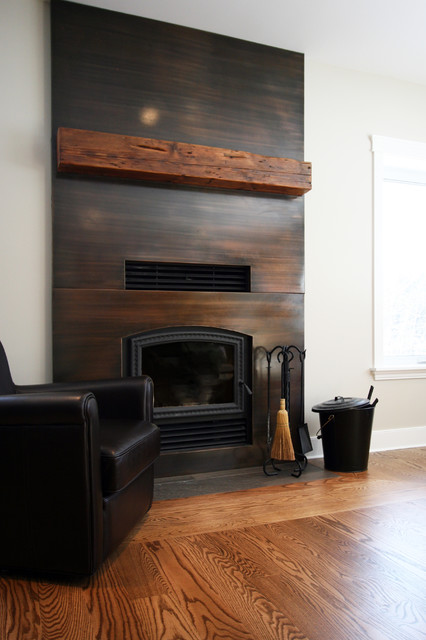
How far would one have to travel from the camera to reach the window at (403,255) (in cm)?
403

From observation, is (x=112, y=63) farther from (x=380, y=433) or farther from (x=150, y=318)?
(x=380, y=433)

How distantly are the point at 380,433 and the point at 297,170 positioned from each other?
6.70 ft

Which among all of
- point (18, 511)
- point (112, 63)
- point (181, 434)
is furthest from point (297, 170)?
point (18, 511)

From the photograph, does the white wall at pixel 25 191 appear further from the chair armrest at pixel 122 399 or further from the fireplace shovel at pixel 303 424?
the fireplace shovel at pixel 303 424

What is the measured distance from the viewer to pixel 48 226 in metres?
3.03

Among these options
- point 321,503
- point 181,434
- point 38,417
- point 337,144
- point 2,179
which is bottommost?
point 321,503

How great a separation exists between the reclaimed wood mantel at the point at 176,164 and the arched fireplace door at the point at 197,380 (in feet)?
3.08

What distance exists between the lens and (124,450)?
2.01 metres

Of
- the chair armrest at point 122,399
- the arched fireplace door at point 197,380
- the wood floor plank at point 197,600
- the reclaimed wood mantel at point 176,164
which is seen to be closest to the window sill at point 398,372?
the arched fireplace door at point 197,380

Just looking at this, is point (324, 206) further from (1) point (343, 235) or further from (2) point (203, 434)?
(2) point (203, 434)

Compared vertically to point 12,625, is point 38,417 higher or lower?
A: higher

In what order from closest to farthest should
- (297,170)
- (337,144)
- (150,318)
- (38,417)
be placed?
1. (38,417)
2. (150,318)
3. (297,170)
4. (337,144)

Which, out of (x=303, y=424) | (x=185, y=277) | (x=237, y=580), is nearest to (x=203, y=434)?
(x=303, y=424)

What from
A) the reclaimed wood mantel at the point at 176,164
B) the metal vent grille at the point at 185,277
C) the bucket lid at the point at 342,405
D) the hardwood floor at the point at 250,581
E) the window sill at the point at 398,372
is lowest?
the hardwood floor at the point at 250,581
